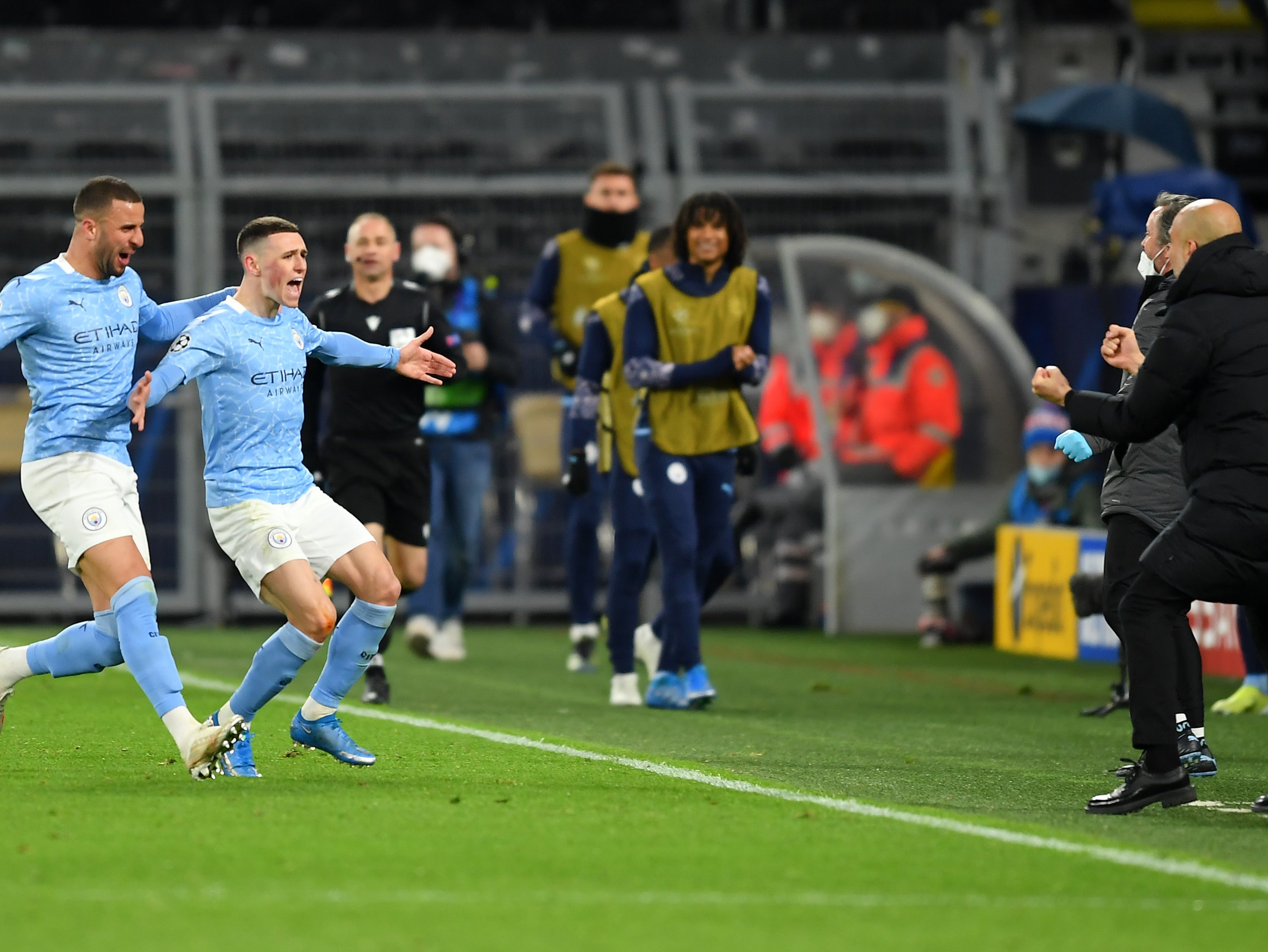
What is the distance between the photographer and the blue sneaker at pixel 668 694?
34.2ft

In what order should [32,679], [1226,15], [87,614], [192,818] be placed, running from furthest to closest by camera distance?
[1226,15], [87,614], [32,679], [192,818]

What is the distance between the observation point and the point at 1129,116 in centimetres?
1731

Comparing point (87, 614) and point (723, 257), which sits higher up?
point (723, 257)

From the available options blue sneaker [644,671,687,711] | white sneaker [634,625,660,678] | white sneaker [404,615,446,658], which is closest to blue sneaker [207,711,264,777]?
blue sneaker [644,671,687,711]

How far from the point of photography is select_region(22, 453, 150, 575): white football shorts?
24.5ft

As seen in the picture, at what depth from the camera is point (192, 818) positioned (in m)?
6.46

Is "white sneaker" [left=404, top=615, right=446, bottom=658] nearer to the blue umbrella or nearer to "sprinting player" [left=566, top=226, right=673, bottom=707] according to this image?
"sprinting player" [left=566, top=226, right=673, bottom=707]

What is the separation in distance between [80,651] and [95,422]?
77 cm

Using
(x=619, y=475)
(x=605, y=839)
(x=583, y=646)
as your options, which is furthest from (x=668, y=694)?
(x=605, y=839)

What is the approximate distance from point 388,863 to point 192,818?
3.09ft

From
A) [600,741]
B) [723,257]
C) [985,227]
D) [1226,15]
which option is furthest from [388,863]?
[1226,15]

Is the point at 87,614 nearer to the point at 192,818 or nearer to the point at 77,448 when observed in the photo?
the point at 77,448

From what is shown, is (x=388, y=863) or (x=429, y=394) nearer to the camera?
(x=388, y=863)

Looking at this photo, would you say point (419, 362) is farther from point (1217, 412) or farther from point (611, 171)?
point (611, 171)
